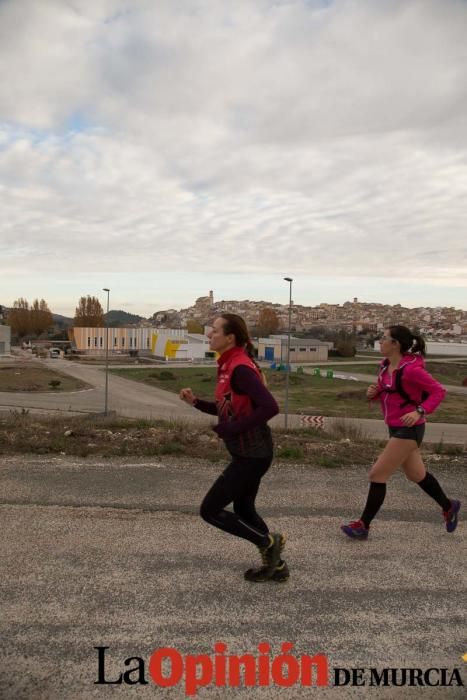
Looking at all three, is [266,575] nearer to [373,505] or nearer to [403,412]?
[373,505]

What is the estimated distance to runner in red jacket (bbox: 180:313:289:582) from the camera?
2961 mm

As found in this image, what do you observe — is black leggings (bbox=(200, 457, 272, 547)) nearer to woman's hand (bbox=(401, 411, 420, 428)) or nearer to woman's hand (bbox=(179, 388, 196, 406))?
woman's hand (bbox=(179, 388, 196, 406))

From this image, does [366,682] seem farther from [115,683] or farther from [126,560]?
[126,560]

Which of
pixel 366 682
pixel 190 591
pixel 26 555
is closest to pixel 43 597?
pixel 26 555

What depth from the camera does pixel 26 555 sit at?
330 cm

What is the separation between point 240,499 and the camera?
3.17m

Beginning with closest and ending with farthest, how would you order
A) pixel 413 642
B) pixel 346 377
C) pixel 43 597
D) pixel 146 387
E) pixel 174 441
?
1. pixel 413 642
2. pixel 43 597
3. pixel 174 441
4. pixel 146 387
5. pixel 346 377

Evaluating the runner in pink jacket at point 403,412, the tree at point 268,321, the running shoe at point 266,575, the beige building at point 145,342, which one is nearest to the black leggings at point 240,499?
the running shoe at point 266,575

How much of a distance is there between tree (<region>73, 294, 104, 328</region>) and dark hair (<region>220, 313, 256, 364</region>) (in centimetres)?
13677

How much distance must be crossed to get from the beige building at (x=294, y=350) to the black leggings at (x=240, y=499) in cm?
8029

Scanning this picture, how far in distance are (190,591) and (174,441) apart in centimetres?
391

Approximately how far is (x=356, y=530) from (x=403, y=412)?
965mm

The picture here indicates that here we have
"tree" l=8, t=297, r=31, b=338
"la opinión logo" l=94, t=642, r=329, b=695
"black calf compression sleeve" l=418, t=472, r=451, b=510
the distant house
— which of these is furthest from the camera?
"tree" l=8, t=297, r=31, b=338

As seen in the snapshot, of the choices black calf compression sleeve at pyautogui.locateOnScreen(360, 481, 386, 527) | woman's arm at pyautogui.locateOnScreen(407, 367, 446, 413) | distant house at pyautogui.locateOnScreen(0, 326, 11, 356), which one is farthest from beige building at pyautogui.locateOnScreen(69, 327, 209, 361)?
woman's arm at pyautogui.locateOnScreen(407, 367, 446, 413)
